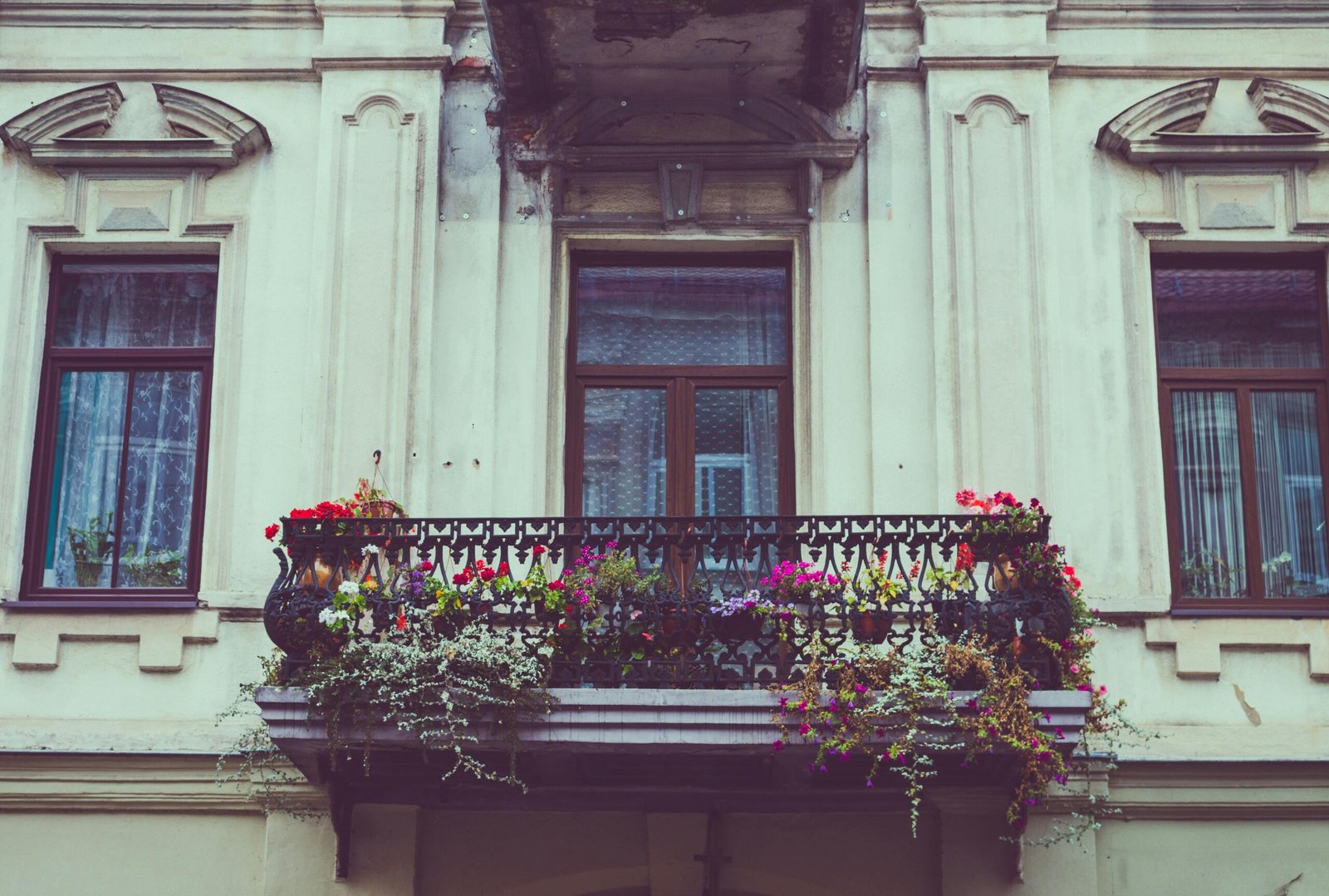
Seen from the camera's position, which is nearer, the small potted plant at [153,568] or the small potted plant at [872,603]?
the small potted plant at [872,603]

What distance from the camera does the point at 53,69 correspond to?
428 inches

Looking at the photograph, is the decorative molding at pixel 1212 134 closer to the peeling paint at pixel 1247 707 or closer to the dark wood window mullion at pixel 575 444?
the peeling paint at pixel 1247 707

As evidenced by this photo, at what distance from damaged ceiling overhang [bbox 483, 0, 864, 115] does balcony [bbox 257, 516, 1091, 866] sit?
2805 mm

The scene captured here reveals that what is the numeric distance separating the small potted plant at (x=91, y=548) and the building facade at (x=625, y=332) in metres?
0.04

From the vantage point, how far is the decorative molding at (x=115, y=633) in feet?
32.5

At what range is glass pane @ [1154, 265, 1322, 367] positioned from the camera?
10680 millimetres

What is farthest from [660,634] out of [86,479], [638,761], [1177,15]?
[1177,15]

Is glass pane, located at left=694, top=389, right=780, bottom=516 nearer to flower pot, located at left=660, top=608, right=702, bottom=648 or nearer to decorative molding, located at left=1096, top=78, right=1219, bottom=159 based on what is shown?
flower pot, located at left=660, top=608, right=702, bottom=648

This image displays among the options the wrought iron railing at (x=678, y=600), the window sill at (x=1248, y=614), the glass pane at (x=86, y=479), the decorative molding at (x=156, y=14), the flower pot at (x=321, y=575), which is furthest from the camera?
the decorative molding at (x=156, y=14)

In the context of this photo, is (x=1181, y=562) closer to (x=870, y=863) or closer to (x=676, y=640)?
(x=870, y=863)

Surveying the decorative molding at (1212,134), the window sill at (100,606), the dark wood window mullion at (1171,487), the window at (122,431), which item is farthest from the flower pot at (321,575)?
the decorative molding at (1212,134)

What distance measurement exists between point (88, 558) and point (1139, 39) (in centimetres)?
684

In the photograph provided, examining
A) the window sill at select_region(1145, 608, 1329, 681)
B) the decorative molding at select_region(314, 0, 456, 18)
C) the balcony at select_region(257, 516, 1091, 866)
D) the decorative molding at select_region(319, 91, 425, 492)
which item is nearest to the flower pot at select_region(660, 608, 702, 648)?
the balcony at select_region(257, 516, 1091, 866)

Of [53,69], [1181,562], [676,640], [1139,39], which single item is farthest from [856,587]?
[53,69]
